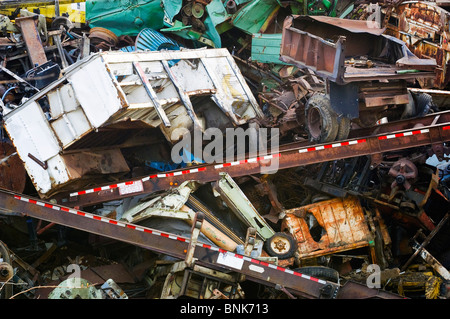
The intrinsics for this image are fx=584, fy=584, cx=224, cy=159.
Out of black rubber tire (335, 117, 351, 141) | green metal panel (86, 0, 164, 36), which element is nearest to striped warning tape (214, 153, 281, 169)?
black rubber tire (335, 117, 351, 141)

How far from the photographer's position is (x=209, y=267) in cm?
650

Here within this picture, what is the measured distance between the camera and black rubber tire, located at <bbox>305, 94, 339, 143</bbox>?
23.8 ft

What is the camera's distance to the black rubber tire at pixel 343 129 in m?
7.34

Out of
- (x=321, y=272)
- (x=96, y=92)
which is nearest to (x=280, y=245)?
(x=321, y=272)

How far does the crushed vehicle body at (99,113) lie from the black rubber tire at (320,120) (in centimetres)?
128

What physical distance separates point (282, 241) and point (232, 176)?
1.07 meters

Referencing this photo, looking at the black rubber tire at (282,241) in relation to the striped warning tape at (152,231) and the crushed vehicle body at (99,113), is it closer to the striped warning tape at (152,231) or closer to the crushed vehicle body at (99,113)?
the striped warning tape at (152,231)

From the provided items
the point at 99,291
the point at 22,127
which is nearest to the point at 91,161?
the point at 22,127

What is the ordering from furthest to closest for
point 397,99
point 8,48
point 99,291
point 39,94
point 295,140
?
point 8,48 < point 295,140 < point 39,94 < point 397,99 < point 99,291

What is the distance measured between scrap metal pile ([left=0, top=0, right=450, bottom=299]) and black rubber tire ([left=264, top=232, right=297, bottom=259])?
0.06 feet

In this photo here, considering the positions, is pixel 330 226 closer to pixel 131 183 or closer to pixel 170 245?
pixel 170 245

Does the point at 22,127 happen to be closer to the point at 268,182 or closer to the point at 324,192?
the point at 268,182

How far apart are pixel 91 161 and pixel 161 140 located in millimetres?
1217

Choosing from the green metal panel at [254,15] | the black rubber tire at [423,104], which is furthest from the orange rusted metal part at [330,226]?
the green metal panel at [254,15]
